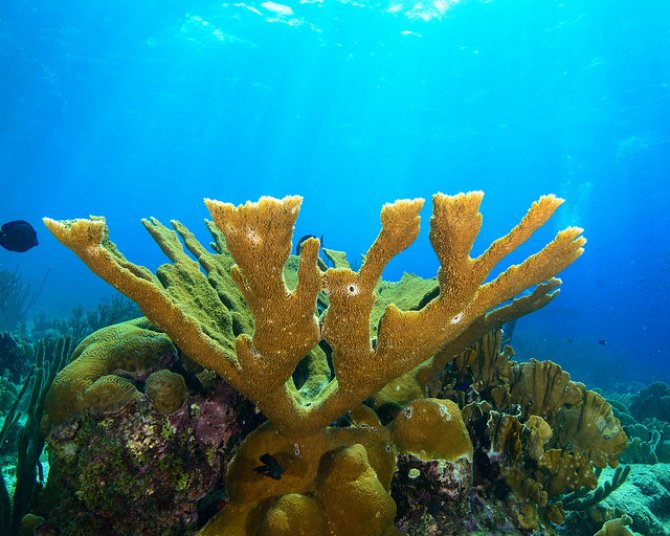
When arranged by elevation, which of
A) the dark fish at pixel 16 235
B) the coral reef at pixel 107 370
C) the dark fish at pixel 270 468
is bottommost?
the dark fish at pixel 270 468

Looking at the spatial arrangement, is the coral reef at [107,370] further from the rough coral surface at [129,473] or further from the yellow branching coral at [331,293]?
the yellow branching coral at [331,293]

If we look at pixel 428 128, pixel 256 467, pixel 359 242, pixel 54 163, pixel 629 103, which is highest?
pixel 359 242

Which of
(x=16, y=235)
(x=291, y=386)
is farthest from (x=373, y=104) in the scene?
(x=291, y=386)

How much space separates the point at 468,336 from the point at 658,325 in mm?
100518

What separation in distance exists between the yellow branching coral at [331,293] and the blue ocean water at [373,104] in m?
15.0

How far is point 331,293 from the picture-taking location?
1.80 metres

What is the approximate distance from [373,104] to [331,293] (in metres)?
51.9

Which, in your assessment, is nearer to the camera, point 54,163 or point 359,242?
point 54,163

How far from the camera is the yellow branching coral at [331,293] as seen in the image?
1.60 m

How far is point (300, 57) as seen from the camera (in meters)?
39.4

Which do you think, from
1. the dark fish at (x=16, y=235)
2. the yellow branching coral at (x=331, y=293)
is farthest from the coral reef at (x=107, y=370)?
the dark fish at (x=16, y=235)

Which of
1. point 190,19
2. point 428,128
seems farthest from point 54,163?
point 428,128

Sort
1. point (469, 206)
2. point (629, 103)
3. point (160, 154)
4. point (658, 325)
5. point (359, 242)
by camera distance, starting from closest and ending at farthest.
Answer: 1. point (469, 206)
2. point (629, 103)
3. point (160, 154)
4. point (658, 325)
5. point (359, 242)

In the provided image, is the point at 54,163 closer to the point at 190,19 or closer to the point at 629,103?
the point at 190,19
